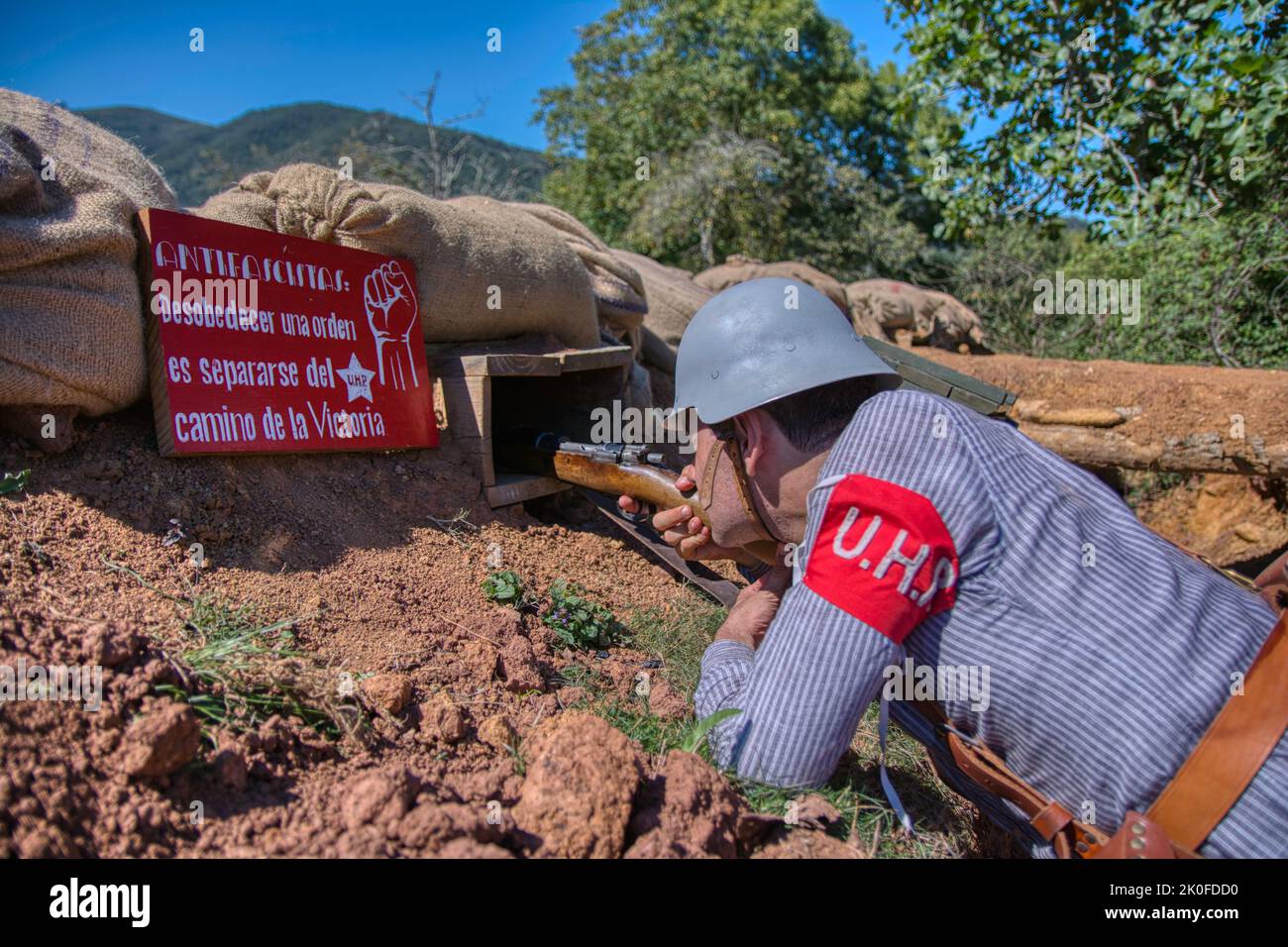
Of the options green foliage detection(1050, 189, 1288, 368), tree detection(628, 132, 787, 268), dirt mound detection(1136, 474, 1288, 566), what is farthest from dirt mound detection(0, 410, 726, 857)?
tree detection(628, 132, 787, 268)

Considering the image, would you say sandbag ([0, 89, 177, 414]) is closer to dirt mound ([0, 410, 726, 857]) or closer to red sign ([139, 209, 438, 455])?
red sign ([139, 209, 438, 455])

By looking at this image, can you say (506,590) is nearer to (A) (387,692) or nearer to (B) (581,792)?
(A) (387,692)

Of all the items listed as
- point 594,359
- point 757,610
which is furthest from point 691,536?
point 594,359

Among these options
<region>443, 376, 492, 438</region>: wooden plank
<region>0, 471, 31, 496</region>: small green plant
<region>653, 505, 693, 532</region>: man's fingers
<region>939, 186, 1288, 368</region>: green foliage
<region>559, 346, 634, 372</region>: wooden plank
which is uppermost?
<region>939, 186, 1288, 368</region>: green foliage

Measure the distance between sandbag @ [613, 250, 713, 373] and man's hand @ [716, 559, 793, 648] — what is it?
11.3 feet

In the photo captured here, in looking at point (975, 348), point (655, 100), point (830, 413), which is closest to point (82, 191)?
point (830, 413)

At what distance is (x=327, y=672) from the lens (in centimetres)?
196

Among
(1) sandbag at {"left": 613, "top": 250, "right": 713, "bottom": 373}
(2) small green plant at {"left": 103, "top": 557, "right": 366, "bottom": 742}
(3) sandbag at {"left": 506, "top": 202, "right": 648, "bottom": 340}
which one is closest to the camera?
(2) small green plant at {"left": 103, "top": 557, "right": 366, "bottom": 742}

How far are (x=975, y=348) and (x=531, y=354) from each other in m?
7.88

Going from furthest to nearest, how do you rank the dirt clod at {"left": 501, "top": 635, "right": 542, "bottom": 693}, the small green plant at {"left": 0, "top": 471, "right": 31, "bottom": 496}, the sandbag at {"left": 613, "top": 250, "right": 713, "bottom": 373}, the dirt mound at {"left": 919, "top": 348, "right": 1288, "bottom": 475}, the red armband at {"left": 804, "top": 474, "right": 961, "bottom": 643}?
the sandbag at {"left": 613, "top": 250, "right": 713, "bottom": 373} → the dirt mound at {"left": 919, "top": 348, "right": 1288, "bottom": 475} → the dirt clod at {"left": 501, "top": 635, "right": 542, "bottom": 693} → the small green plant at {"left": 0, "top": 471, "right": 31, "bottom": 496} → the red armband at {"left": 804, "top": 474, "right": 961, "bottom": 643}

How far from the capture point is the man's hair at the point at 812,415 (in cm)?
178

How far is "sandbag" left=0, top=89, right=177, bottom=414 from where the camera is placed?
7.39 feet

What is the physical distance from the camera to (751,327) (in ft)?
6.05
